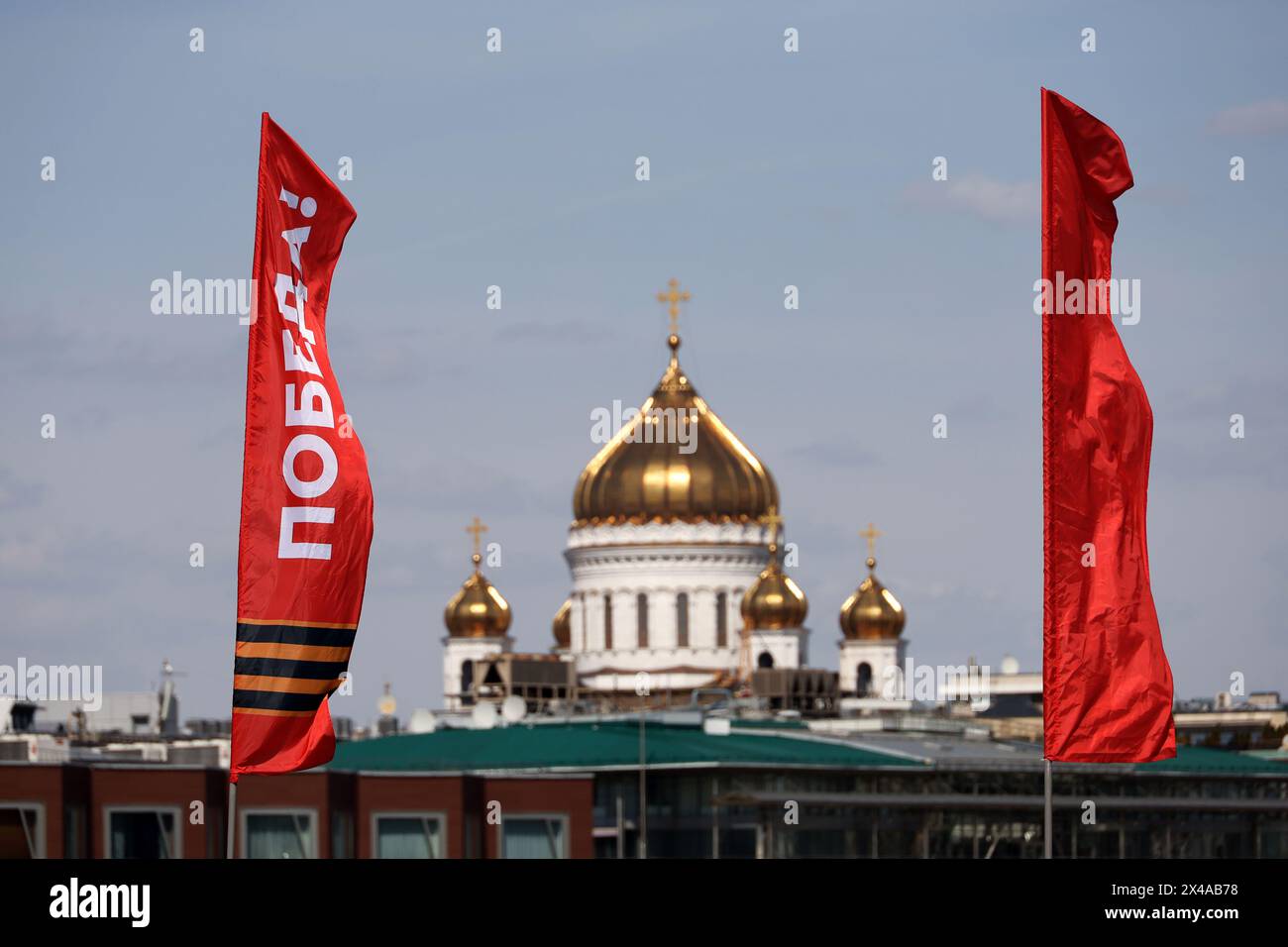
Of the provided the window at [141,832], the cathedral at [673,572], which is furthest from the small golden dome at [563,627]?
the window at [141,832]

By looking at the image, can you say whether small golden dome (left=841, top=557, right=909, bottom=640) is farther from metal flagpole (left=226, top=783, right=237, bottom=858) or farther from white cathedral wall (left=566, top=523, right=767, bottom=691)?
metal flagpole (left=226, top=783, right=237, bottom=858)

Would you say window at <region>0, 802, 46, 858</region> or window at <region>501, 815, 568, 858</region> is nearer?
window at <region>0, 802, 46, 858</region>

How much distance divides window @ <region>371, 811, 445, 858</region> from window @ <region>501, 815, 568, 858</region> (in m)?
2.84

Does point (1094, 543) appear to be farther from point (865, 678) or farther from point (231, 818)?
point (865, 678)

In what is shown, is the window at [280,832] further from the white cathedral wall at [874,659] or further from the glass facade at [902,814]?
the white cathedral wall at [874,659]

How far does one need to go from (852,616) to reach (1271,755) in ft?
55.3

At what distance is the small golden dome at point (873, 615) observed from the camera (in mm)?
117750

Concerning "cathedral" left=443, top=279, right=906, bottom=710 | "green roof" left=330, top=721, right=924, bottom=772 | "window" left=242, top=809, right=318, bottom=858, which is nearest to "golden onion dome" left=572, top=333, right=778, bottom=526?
"cathedral" left=443, top=279, right=906, bottom=710

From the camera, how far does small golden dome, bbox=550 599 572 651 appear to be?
123562mm

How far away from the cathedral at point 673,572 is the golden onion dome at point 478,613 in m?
0.06

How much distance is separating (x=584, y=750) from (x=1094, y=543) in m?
59.2

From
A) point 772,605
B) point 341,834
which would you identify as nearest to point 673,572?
point 772,605

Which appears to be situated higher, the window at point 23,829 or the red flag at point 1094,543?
the red flag at point 1094,543
